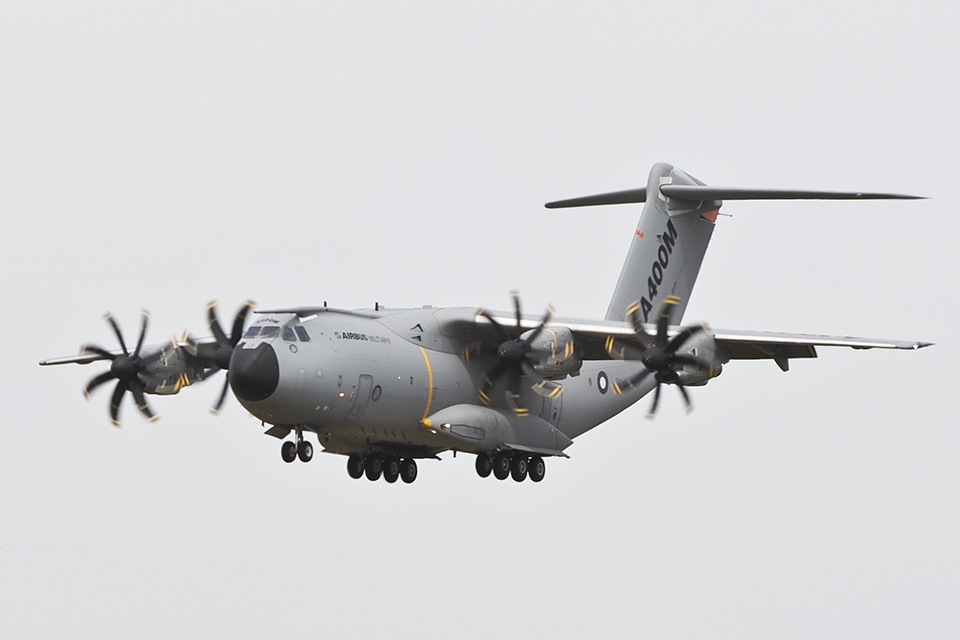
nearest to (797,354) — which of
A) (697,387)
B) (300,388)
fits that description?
(697,387)

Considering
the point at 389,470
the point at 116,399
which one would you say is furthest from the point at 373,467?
the point at 116,399

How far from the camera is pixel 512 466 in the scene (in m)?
30.0

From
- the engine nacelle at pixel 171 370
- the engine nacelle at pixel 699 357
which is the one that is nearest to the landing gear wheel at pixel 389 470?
the engine nacelle at pixel 171 370

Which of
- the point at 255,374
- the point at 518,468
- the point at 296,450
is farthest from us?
the point at 518,468

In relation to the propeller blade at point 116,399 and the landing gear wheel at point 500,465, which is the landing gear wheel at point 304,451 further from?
the propeller blade at point 116,399

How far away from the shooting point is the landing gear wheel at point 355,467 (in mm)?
29672

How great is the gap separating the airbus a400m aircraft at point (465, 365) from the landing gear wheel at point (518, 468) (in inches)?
1.0

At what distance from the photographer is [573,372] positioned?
28.4m

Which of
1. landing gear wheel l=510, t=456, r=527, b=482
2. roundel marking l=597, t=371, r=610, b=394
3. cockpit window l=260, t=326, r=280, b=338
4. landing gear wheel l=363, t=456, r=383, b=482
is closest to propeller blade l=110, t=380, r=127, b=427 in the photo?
cockpit window l=260, t=326, r=280, b=338

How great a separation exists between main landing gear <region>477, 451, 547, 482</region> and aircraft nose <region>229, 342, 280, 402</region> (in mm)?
5328

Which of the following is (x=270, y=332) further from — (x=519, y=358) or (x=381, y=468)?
(x=381, y=468)

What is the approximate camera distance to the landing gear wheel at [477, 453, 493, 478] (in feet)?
97.8

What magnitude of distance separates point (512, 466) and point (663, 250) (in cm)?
551

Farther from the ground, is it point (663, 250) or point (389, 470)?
point (663, 250)
